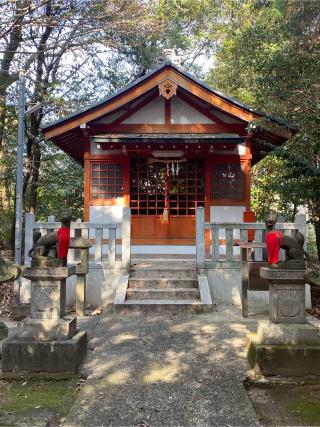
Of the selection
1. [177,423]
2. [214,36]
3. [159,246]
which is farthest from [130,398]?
[214,36]

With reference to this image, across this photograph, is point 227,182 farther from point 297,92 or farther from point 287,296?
point 287,296

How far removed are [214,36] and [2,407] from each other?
81.9 ft

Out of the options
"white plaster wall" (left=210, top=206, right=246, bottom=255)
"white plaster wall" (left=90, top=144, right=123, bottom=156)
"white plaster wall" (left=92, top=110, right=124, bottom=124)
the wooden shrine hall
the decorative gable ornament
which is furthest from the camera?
"white plaster wall" (left=90, top=144, right=123, bottom=156)

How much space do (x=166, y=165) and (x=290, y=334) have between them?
7.69 metres

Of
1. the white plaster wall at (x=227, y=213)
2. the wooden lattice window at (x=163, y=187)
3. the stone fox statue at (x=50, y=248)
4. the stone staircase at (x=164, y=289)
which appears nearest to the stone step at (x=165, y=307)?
the stone staircase at (x=164, y=289)

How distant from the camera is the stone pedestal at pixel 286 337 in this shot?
4469 millimetres

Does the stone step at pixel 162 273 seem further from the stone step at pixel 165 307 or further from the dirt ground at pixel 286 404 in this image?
the dirt ground at pixel 286 404

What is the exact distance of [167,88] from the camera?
10719 millimetres

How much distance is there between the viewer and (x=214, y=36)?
2438 centimetres

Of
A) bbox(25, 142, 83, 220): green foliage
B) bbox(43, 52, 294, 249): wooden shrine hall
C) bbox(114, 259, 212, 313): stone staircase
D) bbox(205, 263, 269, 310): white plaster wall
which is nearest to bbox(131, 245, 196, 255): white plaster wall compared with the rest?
bbox(43, 52, 294, 249): wooden shrine hall

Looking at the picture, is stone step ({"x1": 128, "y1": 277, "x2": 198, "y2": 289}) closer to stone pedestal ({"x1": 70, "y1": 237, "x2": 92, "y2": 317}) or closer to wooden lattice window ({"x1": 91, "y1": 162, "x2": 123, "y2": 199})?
stone pedestal ({"x1": 70, "y1": 237, "x2": 92, "y2": 317})

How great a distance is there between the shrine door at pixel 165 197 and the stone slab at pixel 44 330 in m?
6.71

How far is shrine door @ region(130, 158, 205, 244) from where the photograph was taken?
11461 mm

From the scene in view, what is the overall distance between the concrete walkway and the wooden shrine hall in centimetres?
510
